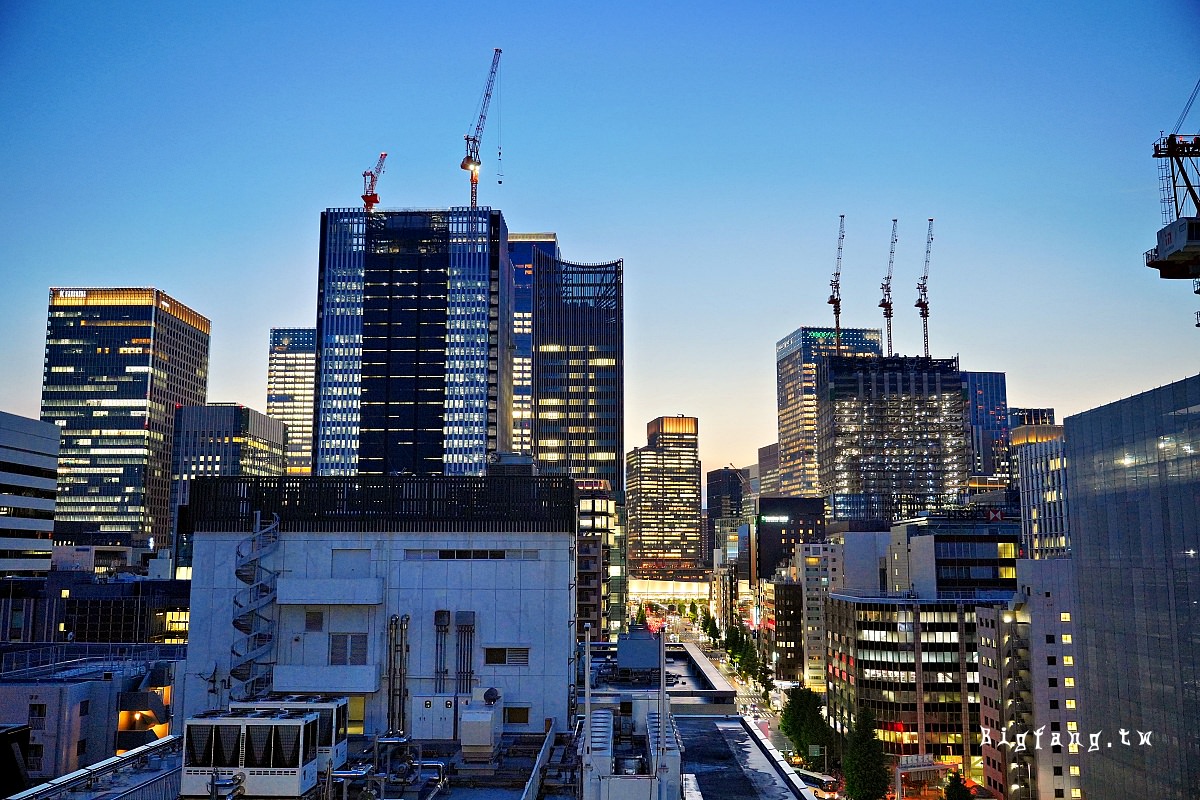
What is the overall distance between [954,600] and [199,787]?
11240cm

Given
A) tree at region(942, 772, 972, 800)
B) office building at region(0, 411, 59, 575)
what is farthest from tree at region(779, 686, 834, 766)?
office building at region(0, 411, 59, 575)

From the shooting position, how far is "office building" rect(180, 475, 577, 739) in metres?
57.9

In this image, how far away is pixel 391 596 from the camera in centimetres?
5931

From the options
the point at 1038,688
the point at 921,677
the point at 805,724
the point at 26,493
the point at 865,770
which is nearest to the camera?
the point at 865,770

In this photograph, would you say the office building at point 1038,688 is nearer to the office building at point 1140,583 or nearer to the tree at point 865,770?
the tree at point 865,770

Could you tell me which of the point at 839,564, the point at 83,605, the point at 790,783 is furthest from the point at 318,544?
the point at 839,564

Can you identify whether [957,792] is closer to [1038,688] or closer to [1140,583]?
[1038,688]

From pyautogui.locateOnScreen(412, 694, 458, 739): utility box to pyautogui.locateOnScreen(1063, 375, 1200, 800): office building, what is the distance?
41.3 m

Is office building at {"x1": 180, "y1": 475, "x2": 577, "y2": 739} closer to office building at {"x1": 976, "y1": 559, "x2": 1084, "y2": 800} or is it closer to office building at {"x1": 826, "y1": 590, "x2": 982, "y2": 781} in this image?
office building at {"x1": 976, "y1": 559, "x2": 1084, "y2": 800}

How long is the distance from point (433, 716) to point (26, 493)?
135 meters

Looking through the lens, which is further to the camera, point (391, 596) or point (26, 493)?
point (26, 493)

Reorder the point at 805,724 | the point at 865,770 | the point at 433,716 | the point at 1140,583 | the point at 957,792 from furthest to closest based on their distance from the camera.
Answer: the point at 805,724 → the point at 865,770 → the point at 957,792 → the point at 1140,583 → the point at 433,716

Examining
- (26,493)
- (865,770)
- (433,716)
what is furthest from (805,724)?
(26,493)

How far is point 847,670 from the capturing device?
136 metres
